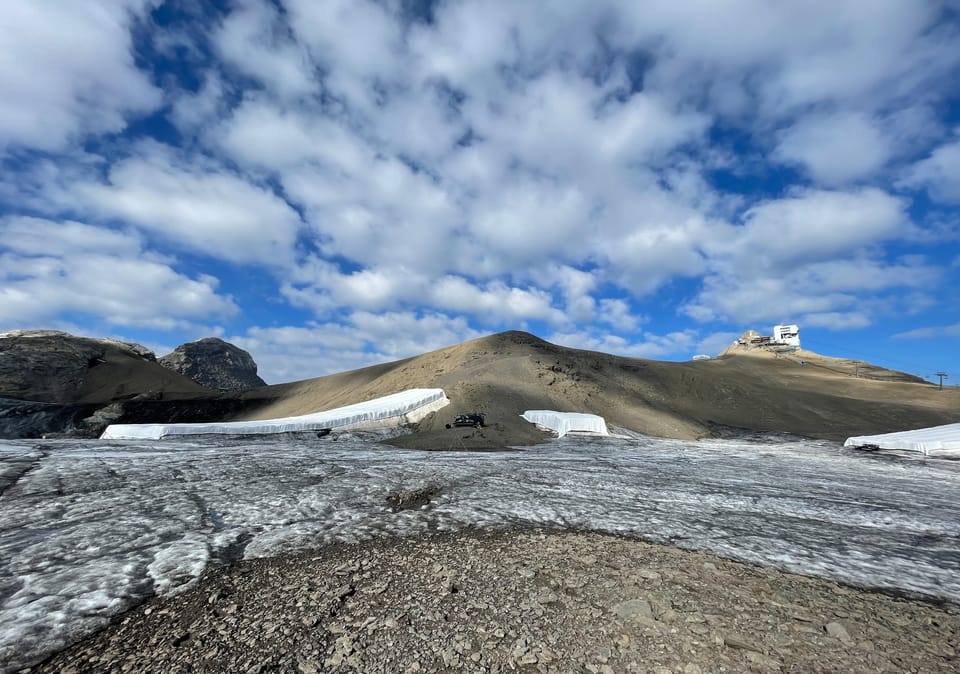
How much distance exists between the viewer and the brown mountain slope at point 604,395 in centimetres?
3559

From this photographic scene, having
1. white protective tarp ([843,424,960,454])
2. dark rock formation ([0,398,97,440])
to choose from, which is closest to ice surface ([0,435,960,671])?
white protective tarp ([843,424,960,454])

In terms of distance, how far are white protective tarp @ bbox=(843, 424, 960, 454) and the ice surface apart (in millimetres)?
13960

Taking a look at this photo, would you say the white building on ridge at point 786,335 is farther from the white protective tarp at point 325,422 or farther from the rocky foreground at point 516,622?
the rocky foreground at point 516,622

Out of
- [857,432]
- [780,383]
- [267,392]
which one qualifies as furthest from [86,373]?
[780,383]

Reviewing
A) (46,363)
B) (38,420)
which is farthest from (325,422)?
(46,363)

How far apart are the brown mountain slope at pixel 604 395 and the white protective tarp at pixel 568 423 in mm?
1411

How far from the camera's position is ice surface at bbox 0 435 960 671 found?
14.5ft

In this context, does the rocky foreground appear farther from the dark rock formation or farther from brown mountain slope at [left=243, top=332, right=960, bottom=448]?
the dark rock formation

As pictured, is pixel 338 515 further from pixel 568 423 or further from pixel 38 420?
pixel 38 420

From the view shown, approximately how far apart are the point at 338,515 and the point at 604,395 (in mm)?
39708

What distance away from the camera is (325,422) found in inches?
1019

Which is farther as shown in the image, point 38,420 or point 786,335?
point 786,335

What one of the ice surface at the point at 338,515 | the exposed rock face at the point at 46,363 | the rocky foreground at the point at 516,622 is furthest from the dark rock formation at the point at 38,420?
the rocky foreground at the point at 516,622

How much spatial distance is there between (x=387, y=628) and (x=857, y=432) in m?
55.1
